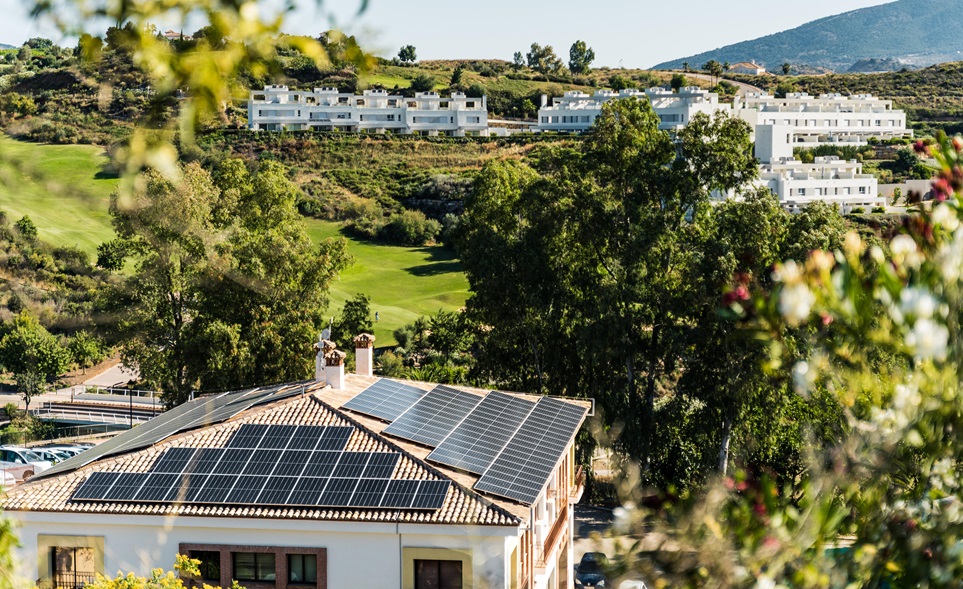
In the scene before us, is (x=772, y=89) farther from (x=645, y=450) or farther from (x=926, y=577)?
(x=926, y=577)

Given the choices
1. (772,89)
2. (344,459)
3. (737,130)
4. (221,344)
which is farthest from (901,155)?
(344,459)

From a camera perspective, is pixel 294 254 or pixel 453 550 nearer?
pixel 453 550

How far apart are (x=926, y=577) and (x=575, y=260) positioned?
26992mm

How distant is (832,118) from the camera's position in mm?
101375

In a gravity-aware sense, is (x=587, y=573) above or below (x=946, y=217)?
below

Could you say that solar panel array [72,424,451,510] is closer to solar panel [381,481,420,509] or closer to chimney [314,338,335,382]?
solar panel [381,481,420,509]

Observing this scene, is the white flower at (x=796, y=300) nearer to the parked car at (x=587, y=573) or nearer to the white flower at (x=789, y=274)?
the white flower at (x=789, y=274)

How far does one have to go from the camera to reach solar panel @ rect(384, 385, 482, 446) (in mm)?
18344

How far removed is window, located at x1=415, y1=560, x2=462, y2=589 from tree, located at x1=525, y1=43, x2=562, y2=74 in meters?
137

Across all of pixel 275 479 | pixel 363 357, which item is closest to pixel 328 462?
pixel 275 479

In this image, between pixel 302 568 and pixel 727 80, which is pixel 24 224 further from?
pixel 727 80

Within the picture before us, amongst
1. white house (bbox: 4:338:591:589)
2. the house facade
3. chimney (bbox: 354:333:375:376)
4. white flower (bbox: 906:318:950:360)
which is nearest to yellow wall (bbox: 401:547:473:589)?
white house (bbox: 4:338:591:589)

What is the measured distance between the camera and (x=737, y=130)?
2844 cm

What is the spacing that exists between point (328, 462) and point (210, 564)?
233 cm
